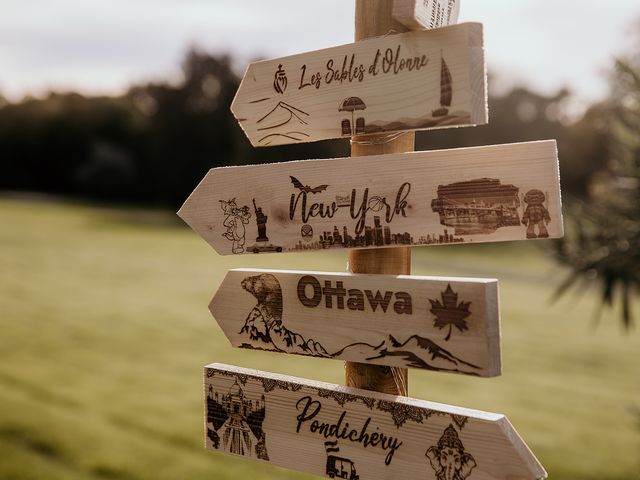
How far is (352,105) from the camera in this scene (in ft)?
5.74

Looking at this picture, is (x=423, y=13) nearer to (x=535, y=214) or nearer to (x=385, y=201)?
(x=385, y=201)

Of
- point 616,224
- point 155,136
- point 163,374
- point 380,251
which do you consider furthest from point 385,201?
point 155,136

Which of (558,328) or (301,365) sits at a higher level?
(558,328)

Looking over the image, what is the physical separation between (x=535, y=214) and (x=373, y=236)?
0.43m

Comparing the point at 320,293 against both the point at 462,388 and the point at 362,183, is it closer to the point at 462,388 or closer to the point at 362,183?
the point at 362,183

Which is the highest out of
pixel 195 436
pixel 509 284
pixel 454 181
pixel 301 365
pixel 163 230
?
pixel 163 230

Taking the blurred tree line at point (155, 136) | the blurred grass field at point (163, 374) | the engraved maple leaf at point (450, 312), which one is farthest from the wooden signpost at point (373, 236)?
the blurred tree line at point (155, 136)

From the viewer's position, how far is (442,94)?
1600 millimetres

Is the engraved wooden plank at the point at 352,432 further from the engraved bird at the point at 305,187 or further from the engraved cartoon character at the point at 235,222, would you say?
the engraved bird at the point at 305,187

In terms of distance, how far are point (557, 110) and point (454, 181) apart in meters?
39.0

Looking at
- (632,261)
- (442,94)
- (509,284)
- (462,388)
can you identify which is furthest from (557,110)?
(442,94)

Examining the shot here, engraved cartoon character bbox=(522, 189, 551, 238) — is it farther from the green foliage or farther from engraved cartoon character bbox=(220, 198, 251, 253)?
the green foliage

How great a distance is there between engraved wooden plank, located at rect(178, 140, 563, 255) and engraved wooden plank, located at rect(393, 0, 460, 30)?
357mm

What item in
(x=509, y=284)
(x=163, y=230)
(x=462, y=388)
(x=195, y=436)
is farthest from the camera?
(x=163, y=230)
